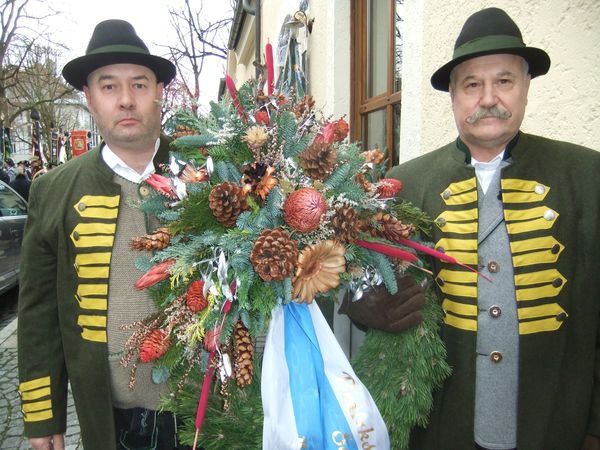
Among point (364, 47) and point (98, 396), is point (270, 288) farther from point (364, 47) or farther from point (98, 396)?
→ point (364, 47)

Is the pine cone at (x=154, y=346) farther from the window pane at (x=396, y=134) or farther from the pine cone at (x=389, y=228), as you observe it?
the window pane at (x=396, y=134)

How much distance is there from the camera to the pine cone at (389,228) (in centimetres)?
148

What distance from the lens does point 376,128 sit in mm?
4430

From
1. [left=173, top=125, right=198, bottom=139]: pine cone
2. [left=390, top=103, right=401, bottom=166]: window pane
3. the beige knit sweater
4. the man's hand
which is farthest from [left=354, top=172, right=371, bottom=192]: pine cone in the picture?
[left=390, top=103, right=401, bottom=166]: window pane

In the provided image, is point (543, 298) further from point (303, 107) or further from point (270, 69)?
point (270, 69)

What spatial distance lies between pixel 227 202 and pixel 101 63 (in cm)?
106

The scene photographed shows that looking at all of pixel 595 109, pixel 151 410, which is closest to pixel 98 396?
pixel 151 410

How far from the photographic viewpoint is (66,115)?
44781 millimetres

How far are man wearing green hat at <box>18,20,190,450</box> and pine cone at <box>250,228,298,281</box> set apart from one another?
2.69 feet

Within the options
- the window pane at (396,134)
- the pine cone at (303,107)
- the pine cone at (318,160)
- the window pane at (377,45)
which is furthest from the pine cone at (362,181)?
the window pane at (377,45)

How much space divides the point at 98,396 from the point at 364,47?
12.3ft

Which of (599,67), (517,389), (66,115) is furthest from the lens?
(66,115)

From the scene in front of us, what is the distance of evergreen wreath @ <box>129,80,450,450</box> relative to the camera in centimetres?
130

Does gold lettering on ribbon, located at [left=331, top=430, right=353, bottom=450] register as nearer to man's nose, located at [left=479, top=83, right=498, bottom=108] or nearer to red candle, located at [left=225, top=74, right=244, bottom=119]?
red candle, located at [left=225, top=74, right=244, bottom=119]
